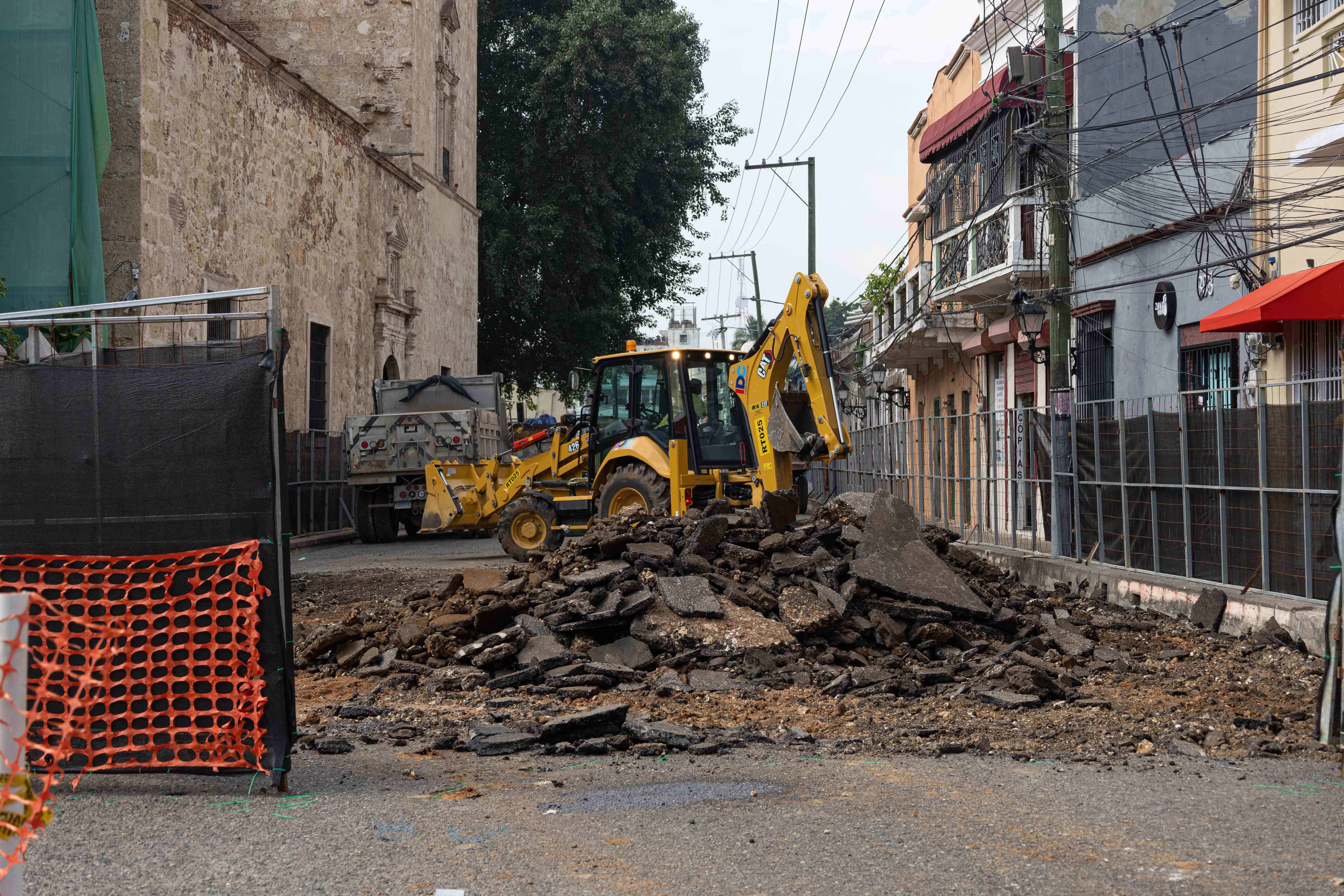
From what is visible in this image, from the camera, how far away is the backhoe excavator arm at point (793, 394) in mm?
12805

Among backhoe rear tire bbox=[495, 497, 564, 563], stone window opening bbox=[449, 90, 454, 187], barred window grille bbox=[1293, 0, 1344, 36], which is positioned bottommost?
backhoe rear tire bbox=[495, 497, 564, 563]

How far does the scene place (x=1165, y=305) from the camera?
17734mm

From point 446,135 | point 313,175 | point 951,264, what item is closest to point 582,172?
point 446,135

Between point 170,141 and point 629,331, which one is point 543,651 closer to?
point 170,141

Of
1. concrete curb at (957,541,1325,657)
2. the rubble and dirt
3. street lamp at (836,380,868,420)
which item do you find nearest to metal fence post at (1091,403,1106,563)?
concrete curb at (957,541,1325,657)

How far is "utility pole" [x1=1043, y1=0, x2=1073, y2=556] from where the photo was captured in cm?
1406

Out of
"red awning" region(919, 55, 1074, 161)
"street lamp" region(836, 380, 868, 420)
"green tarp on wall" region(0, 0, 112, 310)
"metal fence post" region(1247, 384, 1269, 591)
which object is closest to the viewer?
"metal fence post" region(1247, 384, 1269, 591)

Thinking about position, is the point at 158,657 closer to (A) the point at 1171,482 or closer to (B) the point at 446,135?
(A) the point at 1171,482

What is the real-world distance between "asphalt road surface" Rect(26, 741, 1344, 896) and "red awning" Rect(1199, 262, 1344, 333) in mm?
7209

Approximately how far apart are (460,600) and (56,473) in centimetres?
549

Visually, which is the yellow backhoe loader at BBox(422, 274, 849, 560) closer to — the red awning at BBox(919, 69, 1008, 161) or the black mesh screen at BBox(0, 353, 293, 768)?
the black mesh screen at BBox(0, 353, 293, 768)

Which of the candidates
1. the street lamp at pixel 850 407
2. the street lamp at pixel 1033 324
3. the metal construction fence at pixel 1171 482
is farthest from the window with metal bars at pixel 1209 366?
the street lamp at pixel 850 407

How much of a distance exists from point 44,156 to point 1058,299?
1367 centimetres

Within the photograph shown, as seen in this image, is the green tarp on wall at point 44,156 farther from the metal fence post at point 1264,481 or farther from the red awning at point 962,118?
the metal fence post at point 1264,481
